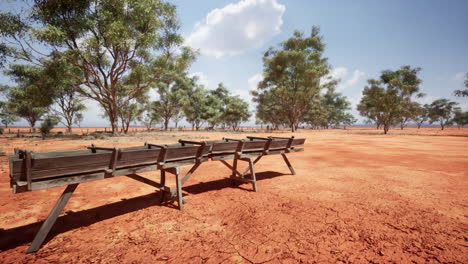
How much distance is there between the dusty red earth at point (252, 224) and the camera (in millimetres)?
2861

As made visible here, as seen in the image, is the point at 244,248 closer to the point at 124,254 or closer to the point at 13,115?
the point at 124,254

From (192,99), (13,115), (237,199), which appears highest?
(192,99)

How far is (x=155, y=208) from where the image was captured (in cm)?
455

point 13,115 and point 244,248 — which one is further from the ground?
point 13,115

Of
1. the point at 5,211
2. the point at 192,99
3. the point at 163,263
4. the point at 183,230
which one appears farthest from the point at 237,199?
the point at 192,99

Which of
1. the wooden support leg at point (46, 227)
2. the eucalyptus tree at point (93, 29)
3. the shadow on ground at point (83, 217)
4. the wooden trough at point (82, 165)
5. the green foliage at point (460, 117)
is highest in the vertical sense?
the eucalyptus tree at point (93, 29)

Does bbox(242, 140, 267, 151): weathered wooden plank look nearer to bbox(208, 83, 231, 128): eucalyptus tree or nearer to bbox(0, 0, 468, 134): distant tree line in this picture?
bbox(0, 0, 468, 134): distant tree line

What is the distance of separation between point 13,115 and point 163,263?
7334cm

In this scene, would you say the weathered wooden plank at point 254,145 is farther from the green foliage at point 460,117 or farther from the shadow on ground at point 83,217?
the green foliage at point 460,117

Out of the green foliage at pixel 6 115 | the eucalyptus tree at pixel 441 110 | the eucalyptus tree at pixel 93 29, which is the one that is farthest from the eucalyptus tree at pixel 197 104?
the eucalyptus tree at pixel 441 110

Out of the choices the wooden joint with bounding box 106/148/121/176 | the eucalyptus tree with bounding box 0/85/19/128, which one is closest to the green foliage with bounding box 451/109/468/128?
the wooden joint with bounding box 106/148/121/176

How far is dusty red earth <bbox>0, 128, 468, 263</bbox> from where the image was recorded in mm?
2861

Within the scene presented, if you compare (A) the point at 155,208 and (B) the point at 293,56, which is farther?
(B) the point at 293,56

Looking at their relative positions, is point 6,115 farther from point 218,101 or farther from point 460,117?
point 460,117
